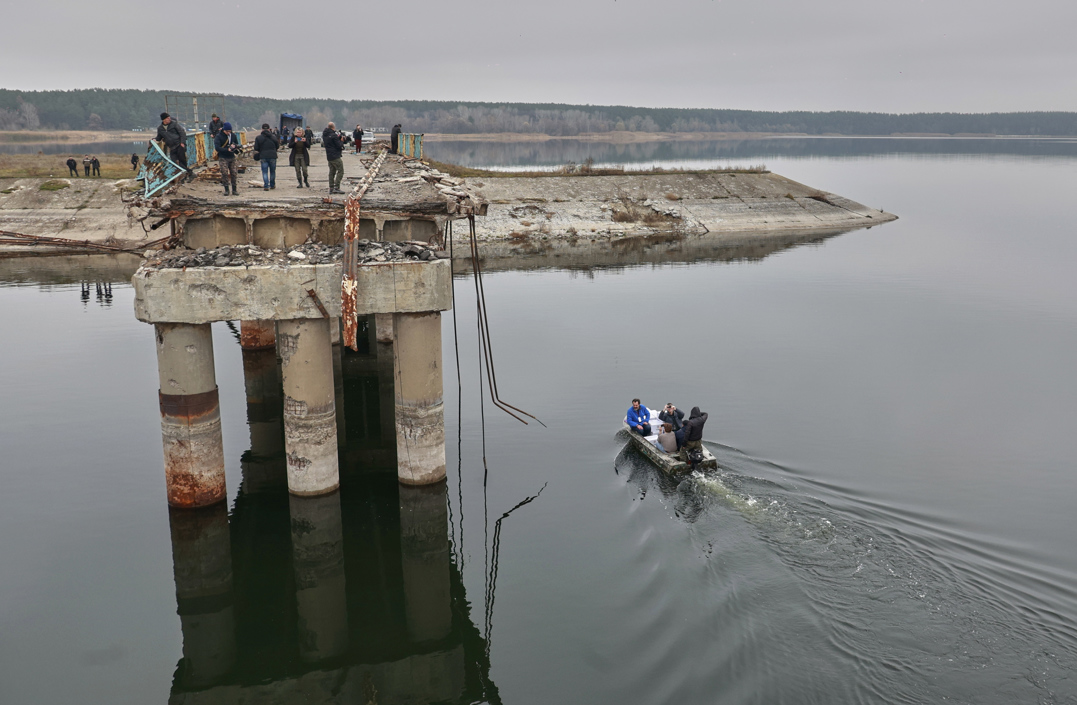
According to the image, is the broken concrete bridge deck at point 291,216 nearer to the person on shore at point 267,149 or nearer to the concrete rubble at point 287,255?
the concrete rubble at point 287,255

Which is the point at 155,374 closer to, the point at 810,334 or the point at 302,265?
the point at 302,265

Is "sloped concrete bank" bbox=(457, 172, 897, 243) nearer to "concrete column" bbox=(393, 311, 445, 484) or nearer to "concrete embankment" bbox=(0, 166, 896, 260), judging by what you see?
"concrete embankment" bbox=(0, 166, 896, 260)

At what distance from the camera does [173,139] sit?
21.9 metres

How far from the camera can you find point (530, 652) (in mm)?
14930

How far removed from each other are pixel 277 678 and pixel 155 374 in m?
19.7

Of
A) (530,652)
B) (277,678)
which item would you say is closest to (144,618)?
(277,678)

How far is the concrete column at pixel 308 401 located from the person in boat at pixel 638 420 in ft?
29.8

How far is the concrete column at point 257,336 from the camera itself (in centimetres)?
3027

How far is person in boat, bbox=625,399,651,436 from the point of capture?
23812mm

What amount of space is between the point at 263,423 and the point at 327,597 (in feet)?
36.0

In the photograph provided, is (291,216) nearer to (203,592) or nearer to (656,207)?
(203,592)

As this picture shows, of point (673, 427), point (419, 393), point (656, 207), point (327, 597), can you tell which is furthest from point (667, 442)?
point (656, 207)

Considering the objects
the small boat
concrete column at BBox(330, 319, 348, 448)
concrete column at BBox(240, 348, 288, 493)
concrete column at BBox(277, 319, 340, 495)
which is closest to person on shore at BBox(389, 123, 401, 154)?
concrete column at BBox(330, 319, 348, 448)

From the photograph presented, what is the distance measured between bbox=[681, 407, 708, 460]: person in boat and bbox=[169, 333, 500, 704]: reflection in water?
6743 millimetres
